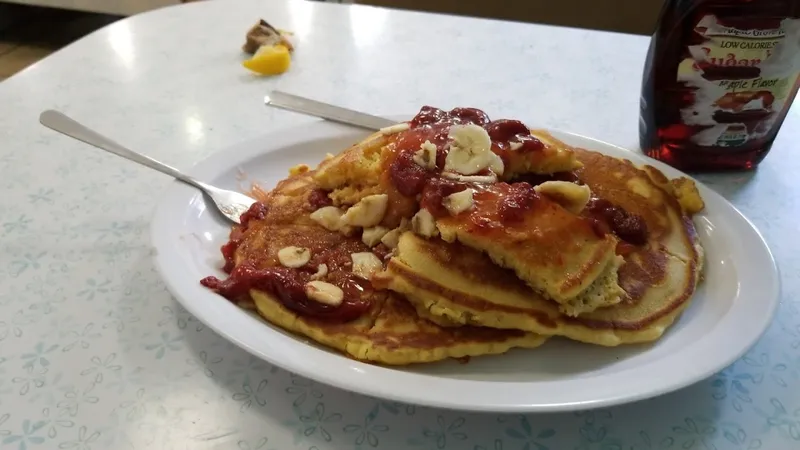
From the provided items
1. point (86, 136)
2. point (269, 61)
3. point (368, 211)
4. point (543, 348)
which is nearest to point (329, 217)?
point (368, 211)

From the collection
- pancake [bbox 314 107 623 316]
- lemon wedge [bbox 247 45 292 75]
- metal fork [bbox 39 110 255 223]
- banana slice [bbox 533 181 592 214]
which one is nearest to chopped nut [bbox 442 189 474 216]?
pancake [bbox 314 107 623 316]

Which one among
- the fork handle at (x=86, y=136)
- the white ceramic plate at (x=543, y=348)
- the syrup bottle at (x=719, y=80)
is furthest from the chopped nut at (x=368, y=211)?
the syrup bottle at (x=719, y=80)

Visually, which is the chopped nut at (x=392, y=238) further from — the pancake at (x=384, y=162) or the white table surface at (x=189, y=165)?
the white table surface at (x=189, y=165)

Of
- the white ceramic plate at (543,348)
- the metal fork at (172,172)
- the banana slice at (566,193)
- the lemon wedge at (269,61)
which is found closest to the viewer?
the white ceramic plate at (543,348)

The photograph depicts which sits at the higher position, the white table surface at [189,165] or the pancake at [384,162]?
the pancake at [384,162]

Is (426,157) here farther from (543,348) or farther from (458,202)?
(543,348)

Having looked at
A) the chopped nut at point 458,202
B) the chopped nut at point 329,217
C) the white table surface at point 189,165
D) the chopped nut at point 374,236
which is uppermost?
the chopped nut at point 458,202

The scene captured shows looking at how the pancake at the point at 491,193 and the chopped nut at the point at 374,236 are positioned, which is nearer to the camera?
the pancake at the point at 491,193
